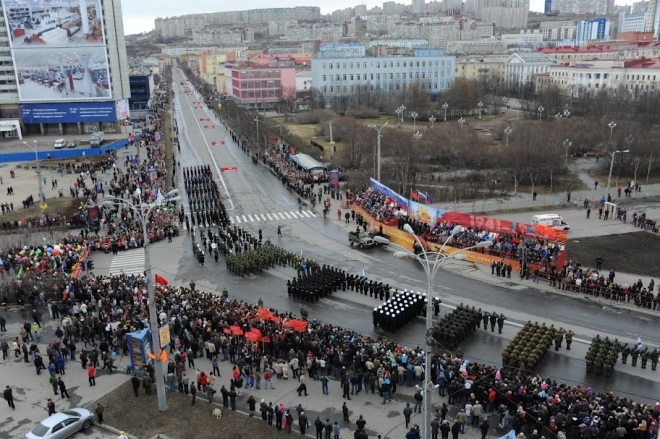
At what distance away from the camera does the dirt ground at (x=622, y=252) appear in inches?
1225

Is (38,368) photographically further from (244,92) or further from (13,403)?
(244,92)

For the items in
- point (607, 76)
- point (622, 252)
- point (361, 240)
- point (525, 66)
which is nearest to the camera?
point (622, 252)

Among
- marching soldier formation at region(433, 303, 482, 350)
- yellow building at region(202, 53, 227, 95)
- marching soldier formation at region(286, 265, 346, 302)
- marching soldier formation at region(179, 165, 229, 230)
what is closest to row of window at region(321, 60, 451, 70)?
yellow building at region(202, 53, 227, 95)

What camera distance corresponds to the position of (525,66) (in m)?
124

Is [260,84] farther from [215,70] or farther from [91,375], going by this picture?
[91,375]

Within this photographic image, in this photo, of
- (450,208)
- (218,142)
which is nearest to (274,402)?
(450,208)

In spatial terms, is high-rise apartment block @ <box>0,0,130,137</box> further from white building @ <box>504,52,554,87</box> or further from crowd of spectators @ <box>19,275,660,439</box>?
white building @ <box>504,52,554,87</box>

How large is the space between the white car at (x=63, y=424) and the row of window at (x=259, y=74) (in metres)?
102

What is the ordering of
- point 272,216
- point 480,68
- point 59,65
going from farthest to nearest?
point 480,68, point 59,65, point 272,216

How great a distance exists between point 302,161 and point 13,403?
40.2 meters

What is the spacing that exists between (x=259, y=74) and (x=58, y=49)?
4345 centimetres

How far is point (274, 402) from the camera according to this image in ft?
62.6

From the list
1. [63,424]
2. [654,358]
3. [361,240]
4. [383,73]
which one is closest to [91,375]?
[63,424]

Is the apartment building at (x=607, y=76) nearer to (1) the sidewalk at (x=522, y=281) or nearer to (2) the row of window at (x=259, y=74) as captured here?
(2) the row of window at (x=259, y=74)
